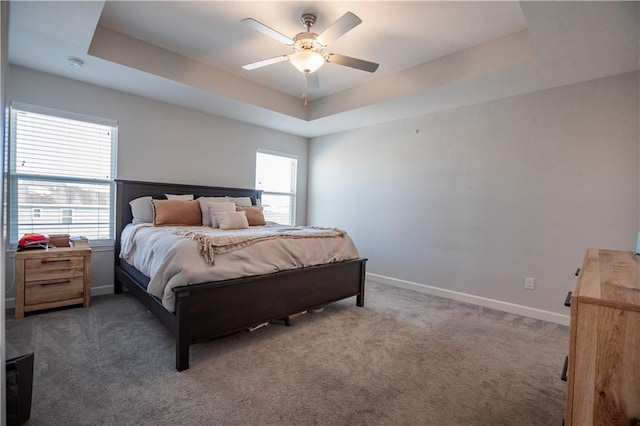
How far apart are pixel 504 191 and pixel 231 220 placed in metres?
3.03

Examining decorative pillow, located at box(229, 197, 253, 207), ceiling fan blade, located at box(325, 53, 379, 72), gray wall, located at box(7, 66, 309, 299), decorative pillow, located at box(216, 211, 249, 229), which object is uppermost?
ceiling fan blade, located at box(325, 53, 379, 72)

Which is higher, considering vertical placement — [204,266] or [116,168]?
[116,168]

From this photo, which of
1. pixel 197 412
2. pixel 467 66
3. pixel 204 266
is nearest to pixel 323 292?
pixel 204 266

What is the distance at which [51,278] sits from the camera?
9.19ft

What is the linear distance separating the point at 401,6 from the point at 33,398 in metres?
3.37

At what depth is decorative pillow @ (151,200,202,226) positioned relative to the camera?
334cm

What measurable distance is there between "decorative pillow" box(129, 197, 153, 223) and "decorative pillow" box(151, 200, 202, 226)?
119 mm

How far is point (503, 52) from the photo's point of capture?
2.63 metres

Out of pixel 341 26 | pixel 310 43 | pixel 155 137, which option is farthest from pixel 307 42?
pixel 155 137

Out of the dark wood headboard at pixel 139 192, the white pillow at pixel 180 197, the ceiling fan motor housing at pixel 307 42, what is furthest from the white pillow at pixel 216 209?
the ceiling fan motor housing at pixel 307 42

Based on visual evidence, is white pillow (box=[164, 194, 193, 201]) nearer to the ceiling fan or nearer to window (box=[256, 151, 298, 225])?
window (box=[256, 151, 298, 225])

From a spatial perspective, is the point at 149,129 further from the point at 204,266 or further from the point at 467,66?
the point at 467,66

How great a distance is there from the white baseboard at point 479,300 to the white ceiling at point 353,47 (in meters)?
2.26

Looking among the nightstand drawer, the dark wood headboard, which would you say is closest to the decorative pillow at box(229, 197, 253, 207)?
the dark wood headboard
